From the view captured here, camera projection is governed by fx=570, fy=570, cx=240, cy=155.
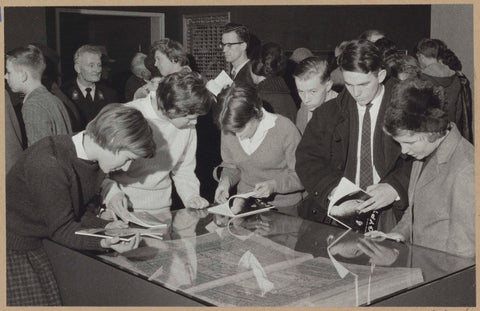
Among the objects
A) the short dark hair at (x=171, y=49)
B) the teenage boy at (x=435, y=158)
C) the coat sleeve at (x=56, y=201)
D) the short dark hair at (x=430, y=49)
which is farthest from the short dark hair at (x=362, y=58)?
the short dark hair at (x=430, y=49)

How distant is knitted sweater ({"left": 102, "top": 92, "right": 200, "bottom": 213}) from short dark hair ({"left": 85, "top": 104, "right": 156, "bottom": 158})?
588 mm

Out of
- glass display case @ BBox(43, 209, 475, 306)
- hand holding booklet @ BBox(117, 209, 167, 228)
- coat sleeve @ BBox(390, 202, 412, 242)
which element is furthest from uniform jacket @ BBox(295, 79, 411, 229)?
hand holding booklet @ BBox(117, 209, 167, 228)

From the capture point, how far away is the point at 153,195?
2766 millimetres

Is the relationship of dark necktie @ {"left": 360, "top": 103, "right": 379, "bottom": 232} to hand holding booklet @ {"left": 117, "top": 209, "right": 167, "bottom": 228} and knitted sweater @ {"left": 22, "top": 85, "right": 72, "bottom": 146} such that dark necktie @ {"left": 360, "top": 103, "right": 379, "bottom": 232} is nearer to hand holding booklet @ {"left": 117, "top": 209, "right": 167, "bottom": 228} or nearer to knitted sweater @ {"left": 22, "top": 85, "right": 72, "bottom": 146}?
hand holding booklet @ {"left": 117, "top": 209, "right": 167, "bottom": 228}

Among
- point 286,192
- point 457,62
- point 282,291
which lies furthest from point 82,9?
point 282,291

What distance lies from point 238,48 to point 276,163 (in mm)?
1469

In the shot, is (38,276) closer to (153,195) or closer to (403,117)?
(153,195)

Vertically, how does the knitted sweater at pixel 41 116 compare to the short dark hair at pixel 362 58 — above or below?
below

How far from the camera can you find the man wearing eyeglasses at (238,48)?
4.07 meters

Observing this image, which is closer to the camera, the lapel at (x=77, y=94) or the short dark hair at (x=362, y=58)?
the short dark hair at (x=362, y=58)

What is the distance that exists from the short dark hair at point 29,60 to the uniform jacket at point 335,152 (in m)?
1.53

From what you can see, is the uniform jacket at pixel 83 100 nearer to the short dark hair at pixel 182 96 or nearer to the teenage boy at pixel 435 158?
the short dark hair at pixel 182 96

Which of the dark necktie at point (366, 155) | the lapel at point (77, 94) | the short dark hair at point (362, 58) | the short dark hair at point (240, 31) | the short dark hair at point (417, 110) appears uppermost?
the short dark hair at point (240, 31)

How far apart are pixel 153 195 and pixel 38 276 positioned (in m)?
0.78
